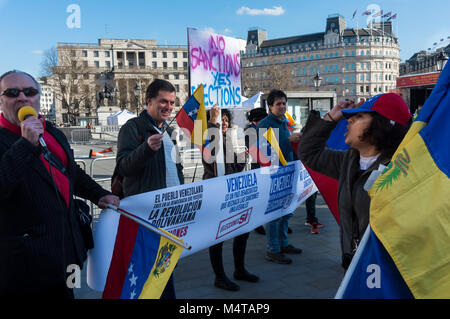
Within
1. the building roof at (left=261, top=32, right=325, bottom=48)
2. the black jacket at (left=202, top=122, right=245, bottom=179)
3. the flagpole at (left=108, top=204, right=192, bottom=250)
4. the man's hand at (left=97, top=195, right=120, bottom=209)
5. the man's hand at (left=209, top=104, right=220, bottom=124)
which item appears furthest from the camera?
the building roof at (left=261, top=32, right=325, bottom=48)

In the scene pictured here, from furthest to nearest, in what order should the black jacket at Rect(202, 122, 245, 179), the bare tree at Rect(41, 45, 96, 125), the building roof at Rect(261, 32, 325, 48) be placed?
the building roof at Rect(261, 32, 325, 48)
the bare tree at Rect(41, 45, 96, 125)
the black jacket at Rect(202, 122, 245, 179)

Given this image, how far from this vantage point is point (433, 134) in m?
1.54

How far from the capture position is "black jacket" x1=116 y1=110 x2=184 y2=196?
2.76m

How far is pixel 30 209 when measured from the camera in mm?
1867

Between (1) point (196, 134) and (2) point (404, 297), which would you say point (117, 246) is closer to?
(1) point (196, 134)

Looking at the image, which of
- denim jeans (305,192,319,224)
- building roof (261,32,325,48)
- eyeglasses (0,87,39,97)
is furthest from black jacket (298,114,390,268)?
building roof (261,32,325,48)

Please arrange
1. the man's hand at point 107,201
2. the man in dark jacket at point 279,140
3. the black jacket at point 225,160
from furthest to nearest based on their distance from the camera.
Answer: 1. the man in dark jacket at point 279,140
2. the black jacket at point 225,160
3. the man's hand at point 107,201

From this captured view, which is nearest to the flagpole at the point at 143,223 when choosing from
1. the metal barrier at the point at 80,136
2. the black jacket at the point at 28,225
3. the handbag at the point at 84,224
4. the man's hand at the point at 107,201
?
the man's hand at the point at 107,201

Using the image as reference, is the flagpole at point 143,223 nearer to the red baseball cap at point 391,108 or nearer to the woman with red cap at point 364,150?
the woman with red cap at point 364,150

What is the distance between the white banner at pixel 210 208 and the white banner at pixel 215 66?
3.80 feet

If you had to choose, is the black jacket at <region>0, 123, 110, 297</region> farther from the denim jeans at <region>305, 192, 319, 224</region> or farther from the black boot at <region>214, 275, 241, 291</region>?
the denim jeans at <region>305, 192, 319, 224</region>

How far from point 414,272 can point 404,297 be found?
0.16 metres

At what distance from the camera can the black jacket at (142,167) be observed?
2760 mm
